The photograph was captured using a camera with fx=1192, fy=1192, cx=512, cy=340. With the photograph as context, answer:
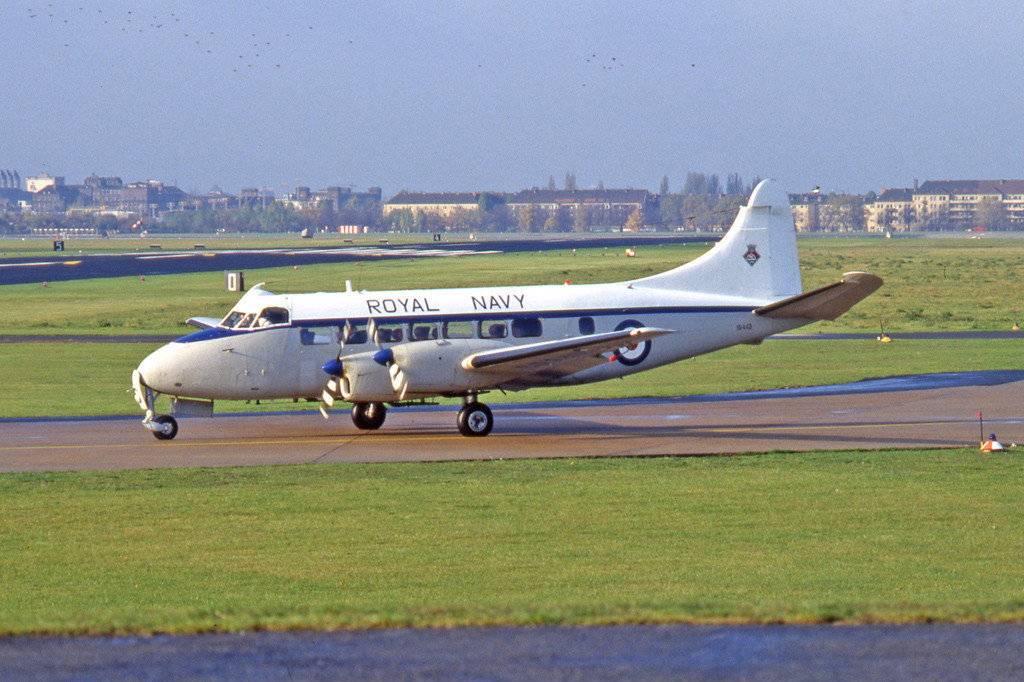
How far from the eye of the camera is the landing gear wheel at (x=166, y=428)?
25.8 metres

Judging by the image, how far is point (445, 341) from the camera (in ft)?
86.3

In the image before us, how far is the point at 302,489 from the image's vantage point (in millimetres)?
20000

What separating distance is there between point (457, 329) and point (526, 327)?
1.62m

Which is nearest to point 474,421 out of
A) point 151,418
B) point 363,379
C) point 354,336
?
point 363,379

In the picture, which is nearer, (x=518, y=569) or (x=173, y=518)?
(x=518, y=569)

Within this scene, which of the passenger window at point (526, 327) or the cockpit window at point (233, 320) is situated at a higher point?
the cockpit window at point (233, 320)

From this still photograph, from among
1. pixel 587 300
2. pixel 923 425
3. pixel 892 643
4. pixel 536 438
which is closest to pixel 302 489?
pixel 536 438

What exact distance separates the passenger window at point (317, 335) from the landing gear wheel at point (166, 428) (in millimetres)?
3321

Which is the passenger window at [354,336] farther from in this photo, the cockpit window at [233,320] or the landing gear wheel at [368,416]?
the cockpit window at [233,320]

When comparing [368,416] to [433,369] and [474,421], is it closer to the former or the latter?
[433,369]

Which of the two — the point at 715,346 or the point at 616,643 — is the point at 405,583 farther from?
the point at 715,346

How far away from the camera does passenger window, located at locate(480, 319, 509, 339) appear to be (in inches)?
1059

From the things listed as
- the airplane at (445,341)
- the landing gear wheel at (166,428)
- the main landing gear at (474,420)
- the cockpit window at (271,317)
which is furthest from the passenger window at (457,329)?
the landing gear wheel at (166,428)

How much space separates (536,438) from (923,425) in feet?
29.3
